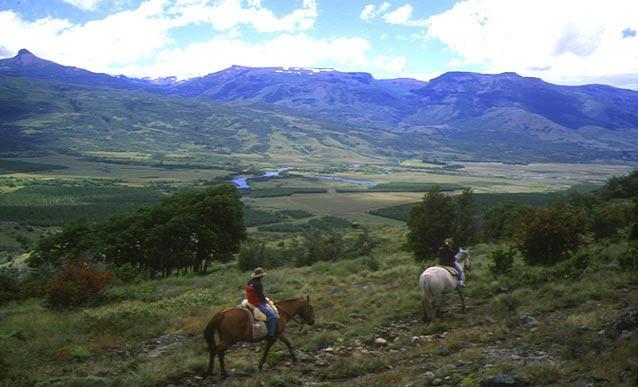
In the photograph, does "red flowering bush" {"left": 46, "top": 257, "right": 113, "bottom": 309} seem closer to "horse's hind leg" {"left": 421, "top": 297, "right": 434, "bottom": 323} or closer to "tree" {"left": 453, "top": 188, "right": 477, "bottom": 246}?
"horse's hind leg" {"left": 421, "top": 297, "right": 434, "bottom": 323}

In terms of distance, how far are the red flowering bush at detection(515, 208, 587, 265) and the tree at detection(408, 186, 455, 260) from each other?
859cm

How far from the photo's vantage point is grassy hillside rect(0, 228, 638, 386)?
10.1 meters

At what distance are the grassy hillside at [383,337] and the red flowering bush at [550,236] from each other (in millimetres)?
958

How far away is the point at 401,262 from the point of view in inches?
1229

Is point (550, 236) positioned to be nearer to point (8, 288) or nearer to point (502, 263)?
point (502, 263)

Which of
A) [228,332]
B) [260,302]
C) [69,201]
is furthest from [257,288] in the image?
[69,201]

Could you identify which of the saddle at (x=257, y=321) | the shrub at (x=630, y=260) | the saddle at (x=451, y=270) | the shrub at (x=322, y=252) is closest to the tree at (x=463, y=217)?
the shrub at (x=322, y=252)

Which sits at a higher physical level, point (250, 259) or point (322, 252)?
point (322, 252)

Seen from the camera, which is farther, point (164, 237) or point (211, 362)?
point (164, 237)

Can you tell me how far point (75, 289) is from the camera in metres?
19.8

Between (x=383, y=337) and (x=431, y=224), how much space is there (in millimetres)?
17123

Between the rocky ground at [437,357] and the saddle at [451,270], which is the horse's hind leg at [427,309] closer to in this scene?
the rocky ground at [437,357]

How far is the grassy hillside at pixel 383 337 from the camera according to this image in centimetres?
1015

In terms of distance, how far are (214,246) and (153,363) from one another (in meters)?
26.2
